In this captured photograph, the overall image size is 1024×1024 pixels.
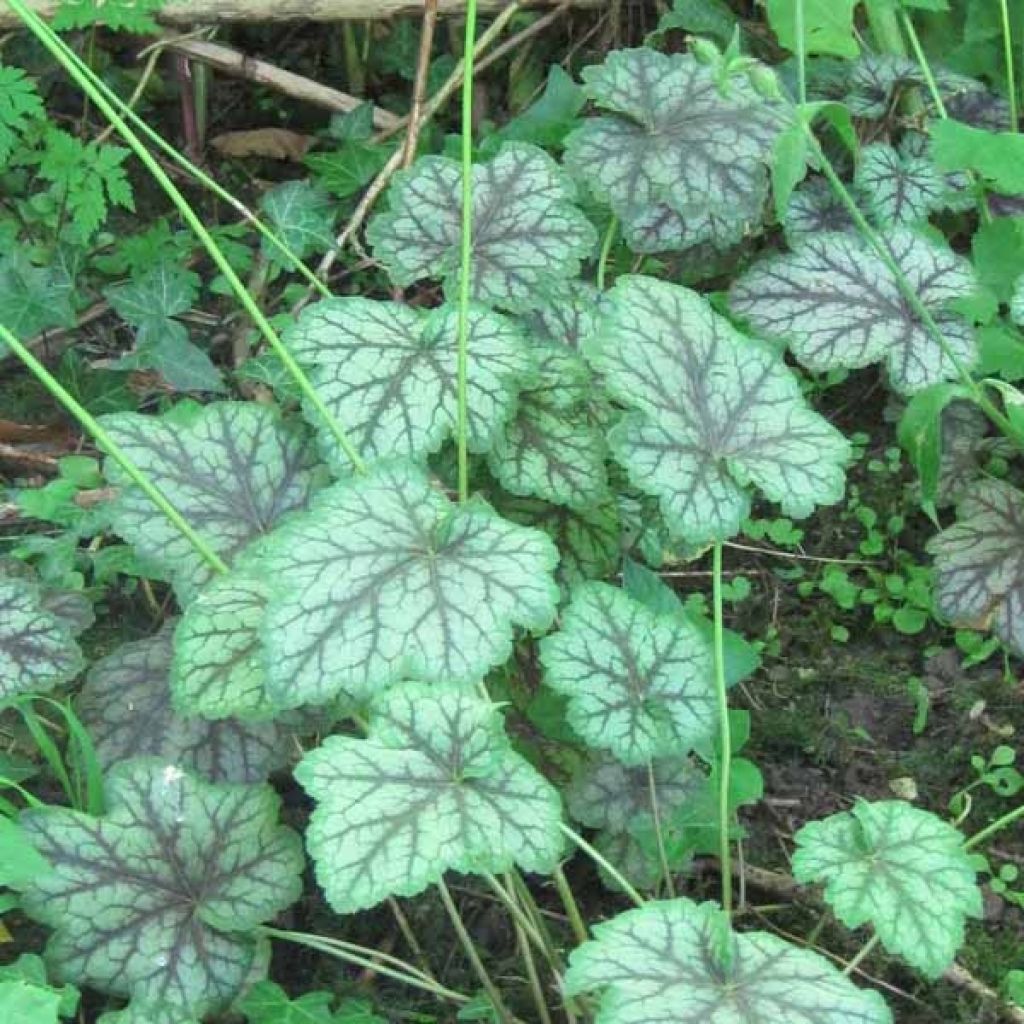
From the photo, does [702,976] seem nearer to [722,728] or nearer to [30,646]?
[722,728]

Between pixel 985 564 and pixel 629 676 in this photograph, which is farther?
pixel 985 564

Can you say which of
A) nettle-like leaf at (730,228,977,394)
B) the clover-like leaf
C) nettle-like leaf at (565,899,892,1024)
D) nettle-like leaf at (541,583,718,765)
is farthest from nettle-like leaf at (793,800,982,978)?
the clover-like leaf

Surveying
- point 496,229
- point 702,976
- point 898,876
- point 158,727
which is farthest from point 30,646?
point 898,876

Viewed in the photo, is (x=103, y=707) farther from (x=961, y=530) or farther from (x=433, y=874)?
(x=961, y=530)

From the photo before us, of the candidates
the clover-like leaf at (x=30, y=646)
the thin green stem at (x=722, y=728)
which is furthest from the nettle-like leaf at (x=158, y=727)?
the thin green stem at (x=722, y=728)

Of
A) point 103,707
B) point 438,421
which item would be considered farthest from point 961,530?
point 103,707

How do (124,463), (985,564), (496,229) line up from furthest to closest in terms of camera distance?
(985,564)
(496,229)
(124,463)

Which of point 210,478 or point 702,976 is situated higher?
point 210,478

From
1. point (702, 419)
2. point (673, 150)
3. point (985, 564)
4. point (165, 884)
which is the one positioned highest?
point (673, 150)
